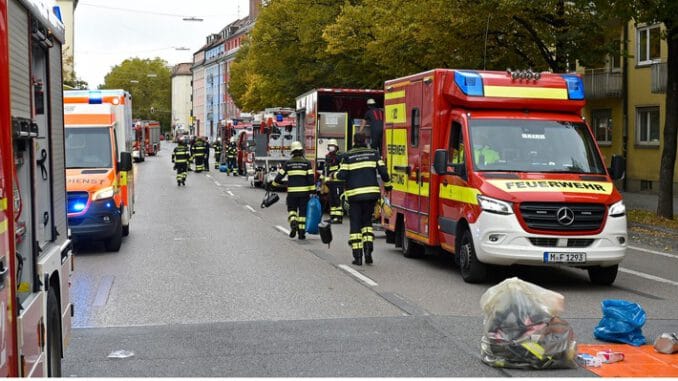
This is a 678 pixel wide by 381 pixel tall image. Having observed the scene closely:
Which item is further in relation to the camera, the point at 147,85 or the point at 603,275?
the point at 147,85

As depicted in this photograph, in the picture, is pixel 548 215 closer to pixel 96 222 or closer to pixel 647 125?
pixel 96 222

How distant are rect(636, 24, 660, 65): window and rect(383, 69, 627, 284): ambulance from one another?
21.9m

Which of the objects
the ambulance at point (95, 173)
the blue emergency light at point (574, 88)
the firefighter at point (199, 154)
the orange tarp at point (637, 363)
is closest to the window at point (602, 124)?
the firefighter at point (199, 154)

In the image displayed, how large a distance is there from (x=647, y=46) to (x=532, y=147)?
23.9 meters

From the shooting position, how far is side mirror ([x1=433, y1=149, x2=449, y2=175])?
12.1 metres

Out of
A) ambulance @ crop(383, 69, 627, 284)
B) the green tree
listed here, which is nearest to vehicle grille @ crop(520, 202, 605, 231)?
ambulance @ crop(383, 69, 627, 284)

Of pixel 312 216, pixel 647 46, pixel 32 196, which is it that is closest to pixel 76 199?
pixel 312 216

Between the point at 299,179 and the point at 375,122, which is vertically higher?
the point at 375,122

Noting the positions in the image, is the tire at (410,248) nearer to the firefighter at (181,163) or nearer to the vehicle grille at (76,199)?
the vehicle grille at (76,199)

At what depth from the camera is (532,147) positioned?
39.6ft

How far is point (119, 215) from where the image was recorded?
15547 millimetres

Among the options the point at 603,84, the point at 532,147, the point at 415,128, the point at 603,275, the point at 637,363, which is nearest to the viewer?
the point at 637,363

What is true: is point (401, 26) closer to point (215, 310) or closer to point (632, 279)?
point (632, 279)

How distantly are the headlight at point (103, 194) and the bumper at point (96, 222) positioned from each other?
64mm
